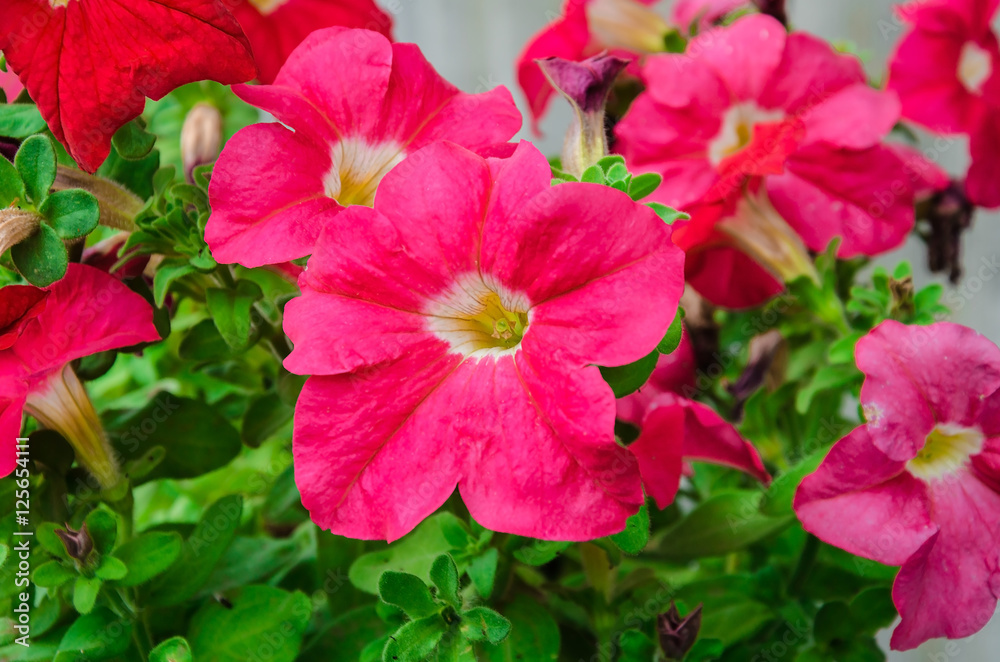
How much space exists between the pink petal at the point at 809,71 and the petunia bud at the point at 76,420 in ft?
Answer: 1.92

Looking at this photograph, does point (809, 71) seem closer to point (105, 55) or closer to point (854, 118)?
point (854, 118)

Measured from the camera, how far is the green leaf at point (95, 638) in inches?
19.8

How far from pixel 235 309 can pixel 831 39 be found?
1.28 meters

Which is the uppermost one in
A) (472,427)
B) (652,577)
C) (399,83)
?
(399,83)

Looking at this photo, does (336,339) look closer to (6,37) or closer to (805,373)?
(6,37)

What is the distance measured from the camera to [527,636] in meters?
0.55

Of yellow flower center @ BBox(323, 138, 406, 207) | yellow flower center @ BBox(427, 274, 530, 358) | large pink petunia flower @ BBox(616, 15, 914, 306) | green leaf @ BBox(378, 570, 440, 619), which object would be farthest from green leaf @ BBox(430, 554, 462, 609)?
large pink petunia flower @ BBox(616, 15, 914, 306)

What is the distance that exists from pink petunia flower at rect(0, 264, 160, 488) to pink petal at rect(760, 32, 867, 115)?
0.54m

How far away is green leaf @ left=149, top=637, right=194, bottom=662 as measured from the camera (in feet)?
1.56

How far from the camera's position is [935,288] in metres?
0.62

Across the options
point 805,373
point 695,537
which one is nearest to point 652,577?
point 695,537

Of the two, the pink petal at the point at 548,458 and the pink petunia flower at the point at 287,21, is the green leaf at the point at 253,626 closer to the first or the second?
the pink petal at the point at 548,458

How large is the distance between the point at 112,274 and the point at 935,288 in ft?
1.88

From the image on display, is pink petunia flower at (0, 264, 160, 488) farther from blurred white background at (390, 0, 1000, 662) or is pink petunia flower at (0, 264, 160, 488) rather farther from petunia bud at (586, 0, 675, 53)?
blurred white background at (390, 0, 1000, 662)
